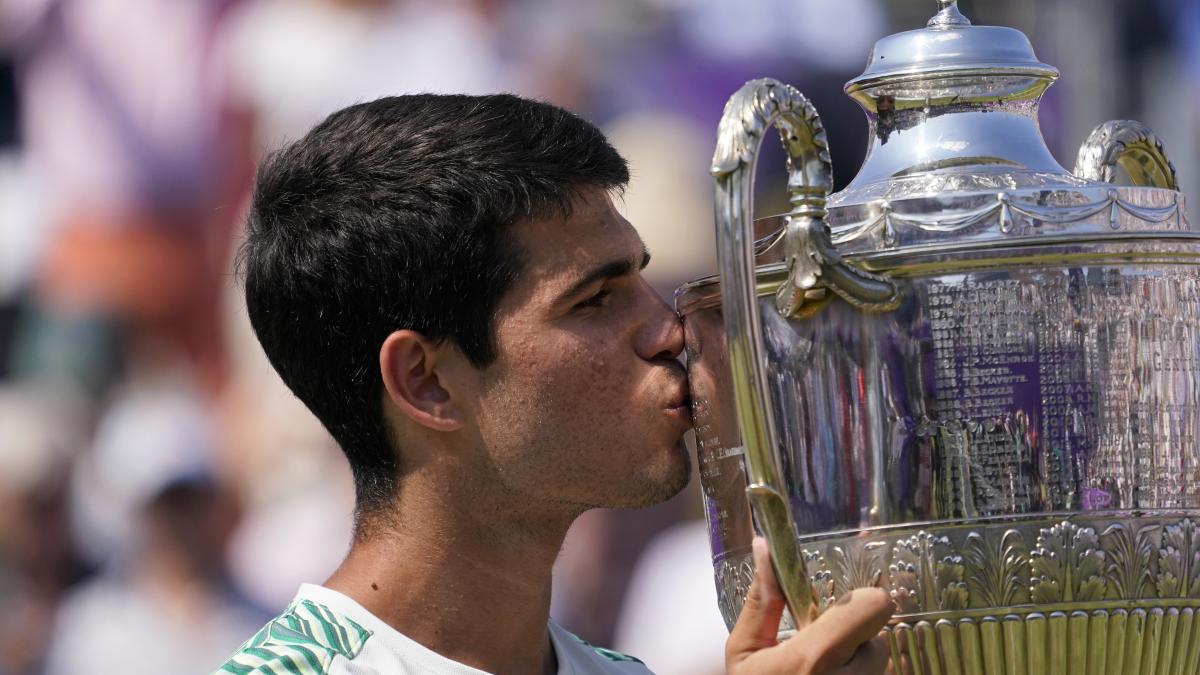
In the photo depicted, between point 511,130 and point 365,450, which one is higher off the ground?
point 511,130

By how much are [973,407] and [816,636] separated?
312 millimetres

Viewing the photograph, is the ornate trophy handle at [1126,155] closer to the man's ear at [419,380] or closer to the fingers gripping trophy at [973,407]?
the fingers gripping trophy at [973,407]

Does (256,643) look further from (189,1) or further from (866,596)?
(189,1)

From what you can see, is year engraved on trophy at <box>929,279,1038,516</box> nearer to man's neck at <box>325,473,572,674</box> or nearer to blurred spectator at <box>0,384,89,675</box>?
man's neck at <box>325,473,572,674</box>

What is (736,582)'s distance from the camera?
2369 millimetres

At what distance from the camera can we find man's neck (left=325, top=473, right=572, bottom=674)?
2.47 meters

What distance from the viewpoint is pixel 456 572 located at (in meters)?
2.48

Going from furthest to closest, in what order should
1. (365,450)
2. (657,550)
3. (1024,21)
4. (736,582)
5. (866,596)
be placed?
(1024,21) → (657,550) → (365,450) → (736,582) → (866,596)

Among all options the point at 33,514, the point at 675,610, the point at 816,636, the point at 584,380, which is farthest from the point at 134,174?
the point at 816,636

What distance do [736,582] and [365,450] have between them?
1.77 feet

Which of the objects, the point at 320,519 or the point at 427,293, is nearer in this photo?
the point at 427,293

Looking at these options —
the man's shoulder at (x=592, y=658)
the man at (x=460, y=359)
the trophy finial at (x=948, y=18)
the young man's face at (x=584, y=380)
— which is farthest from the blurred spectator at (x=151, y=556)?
the trophy finial at (x=948, y=18)

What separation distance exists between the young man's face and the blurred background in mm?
2467

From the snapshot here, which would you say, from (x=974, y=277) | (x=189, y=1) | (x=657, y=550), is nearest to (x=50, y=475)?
(x=189, y=1)
